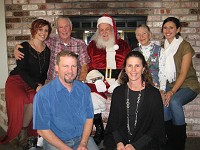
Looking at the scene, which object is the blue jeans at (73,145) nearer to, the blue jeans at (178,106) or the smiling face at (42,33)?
the blue jeans at (178,106)

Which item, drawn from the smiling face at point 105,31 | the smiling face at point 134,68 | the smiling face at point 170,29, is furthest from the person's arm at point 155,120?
the smiling face at point 105,31

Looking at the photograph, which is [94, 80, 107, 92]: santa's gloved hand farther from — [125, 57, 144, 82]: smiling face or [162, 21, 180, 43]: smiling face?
[162, 21, 180, 43]: smiling face

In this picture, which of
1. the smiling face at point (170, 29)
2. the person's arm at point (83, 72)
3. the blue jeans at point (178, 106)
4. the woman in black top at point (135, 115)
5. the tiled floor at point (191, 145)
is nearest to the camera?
the woman in black top at point (135, 115)

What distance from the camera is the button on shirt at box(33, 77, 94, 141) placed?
1.71 m

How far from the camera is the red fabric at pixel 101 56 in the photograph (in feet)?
8.91

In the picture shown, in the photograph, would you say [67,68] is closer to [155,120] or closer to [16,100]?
[155,120]

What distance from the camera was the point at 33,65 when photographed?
250cm

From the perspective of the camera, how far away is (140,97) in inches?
73.4

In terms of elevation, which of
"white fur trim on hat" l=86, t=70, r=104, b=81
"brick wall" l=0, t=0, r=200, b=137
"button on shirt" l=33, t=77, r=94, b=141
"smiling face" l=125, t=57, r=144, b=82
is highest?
"brick wall" l=0, t=0, r=200, b=137

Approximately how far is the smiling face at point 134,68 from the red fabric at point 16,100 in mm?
1073

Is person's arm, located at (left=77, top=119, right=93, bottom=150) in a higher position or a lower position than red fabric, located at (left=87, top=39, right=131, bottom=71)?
lower

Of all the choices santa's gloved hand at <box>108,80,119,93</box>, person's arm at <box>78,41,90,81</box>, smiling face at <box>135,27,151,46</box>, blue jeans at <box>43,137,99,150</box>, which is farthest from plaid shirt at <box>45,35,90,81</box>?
blue jeans at <box>43,137,99,150</box>

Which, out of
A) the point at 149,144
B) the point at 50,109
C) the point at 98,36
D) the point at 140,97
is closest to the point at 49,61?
the point at 98,36

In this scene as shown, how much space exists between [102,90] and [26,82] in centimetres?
74
